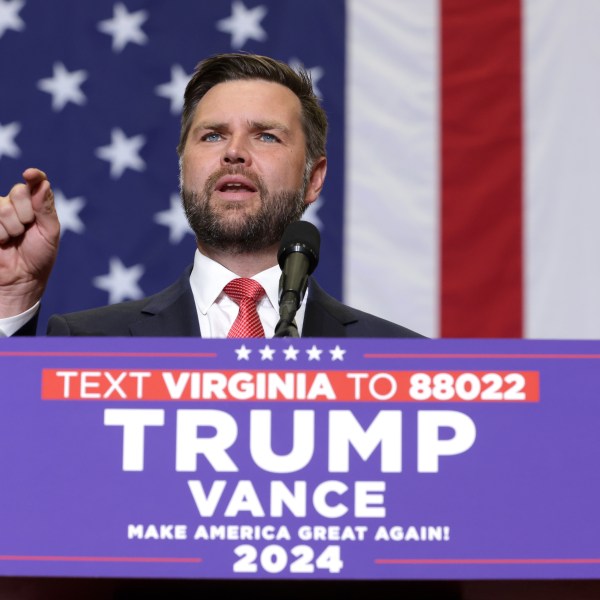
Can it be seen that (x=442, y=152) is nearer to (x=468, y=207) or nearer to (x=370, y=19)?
(x=468, y=207)

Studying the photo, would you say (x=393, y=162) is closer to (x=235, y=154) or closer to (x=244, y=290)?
(x=235, y=154)

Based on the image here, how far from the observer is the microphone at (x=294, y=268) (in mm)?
1009

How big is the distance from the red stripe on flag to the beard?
0.98m

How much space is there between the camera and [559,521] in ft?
2.75

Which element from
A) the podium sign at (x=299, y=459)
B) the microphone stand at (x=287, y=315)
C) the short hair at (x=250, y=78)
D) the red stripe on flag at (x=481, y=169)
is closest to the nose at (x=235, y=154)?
the short hair at (x=250, y=78)

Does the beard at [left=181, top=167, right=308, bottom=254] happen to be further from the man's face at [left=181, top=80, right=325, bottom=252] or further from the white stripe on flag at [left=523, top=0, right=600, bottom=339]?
the white stripe on flag at [left=523, top=0, right=600, bottom=339]

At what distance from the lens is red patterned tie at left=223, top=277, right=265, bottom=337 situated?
1466mm

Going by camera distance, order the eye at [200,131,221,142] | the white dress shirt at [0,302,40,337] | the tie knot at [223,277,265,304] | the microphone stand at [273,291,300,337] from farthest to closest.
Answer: the eye at [200,131,221,142]
the tie knot at [223,277,265,304]
the white dress shirt at [0,302,40,337]
the microphone stand at [273,291,300,337]

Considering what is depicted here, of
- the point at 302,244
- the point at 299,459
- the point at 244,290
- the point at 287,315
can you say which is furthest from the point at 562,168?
the point at 299,459

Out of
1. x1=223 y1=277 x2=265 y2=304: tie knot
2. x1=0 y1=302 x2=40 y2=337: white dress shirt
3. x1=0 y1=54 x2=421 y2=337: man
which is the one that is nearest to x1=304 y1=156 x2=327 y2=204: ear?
x1=0 y1=54 x2=421 y2=337: man

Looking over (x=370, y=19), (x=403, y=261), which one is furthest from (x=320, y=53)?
(x=403, y=261)

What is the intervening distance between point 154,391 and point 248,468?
100 mm

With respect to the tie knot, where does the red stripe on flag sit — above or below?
above

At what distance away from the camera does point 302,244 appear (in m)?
1.13
